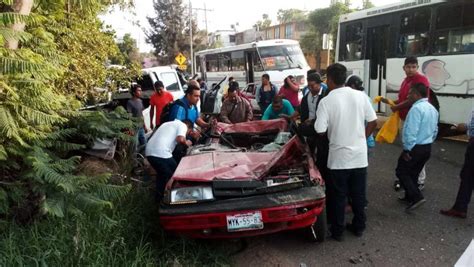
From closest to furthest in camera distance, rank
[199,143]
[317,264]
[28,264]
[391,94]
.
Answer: [28,264], [317,264], [199,143], [391,94]

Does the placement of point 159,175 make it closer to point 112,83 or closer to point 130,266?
point 130,266

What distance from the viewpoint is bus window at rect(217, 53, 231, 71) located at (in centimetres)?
2119

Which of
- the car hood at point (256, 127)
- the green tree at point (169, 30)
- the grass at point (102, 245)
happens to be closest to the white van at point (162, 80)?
the car hood at point (256, 127)

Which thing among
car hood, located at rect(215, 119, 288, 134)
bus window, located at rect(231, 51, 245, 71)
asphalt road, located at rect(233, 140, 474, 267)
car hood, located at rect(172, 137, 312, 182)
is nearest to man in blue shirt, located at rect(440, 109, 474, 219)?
asphalt road, located at rect(233, 140, 474, 267)

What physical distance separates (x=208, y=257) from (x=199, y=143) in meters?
1.95

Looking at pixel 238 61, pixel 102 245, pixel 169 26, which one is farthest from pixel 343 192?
pixel 169 26

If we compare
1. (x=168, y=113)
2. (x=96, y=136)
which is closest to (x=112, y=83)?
(x=96, y=136)

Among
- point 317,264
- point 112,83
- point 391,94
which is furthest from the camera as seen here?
point 391,94

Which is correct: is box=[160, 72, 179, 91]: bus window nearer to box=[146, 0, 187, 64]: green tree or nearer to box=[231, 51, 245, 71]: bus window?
box=[231, 51, 245, 71]: bus window

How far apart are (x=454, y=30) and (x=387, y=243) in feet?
20.8

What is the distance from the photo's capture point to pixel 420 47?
971cm

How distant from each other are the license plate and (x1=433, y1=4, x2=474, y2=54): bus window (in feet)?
22.5

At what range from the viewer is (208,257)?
4.01 metres

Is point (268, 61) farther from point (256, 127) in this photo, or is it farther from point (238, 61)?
point (256, 127)
